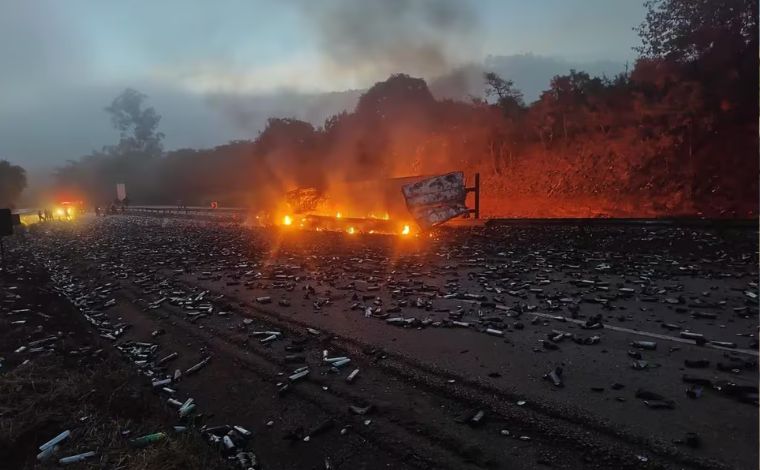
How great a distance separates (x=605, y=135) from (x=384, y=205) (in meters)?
15.8

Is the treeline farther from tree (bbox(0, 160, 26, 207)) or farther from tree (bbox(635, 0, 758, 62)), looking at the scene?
tree (bbox(0, 160, 26, 207))

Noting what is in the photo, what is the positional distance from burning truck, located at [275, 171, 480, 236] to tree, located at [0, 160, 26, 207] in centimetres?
9320

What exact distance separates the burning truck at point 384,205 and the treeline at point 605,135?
276cm

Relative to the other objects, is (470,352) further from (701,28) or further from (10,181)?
(10,181)

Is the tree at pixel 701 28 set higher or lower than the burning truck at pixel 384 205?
higher

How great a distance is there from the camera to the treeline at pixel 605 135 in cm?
2205

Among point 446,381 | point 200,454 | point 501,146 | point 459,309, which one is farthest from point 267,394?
point 501,146

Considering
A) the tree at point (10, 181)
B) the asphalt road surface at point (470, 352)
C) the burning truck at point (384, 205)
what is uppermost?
the tree at point (10, 181)

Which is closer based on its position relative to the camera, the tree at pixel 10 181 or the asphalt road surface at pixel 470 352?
the asphalt road surface at pixel 470 352

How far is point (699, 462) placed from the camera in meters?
3.47

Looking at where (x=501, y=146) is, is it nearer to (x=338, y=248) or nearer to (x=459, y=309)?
(x=338, y=248)

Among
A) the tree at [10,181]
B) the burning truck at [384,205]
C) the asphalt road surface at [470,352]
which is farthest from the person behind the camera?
the tree at [10,181]

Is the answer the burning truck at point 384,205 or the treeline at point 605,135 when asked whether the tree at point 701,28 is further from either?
the burning truck at point 384,205

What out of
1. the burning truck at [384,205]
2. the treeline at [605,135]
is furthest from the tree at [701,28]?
the burning truck at [384,205]
